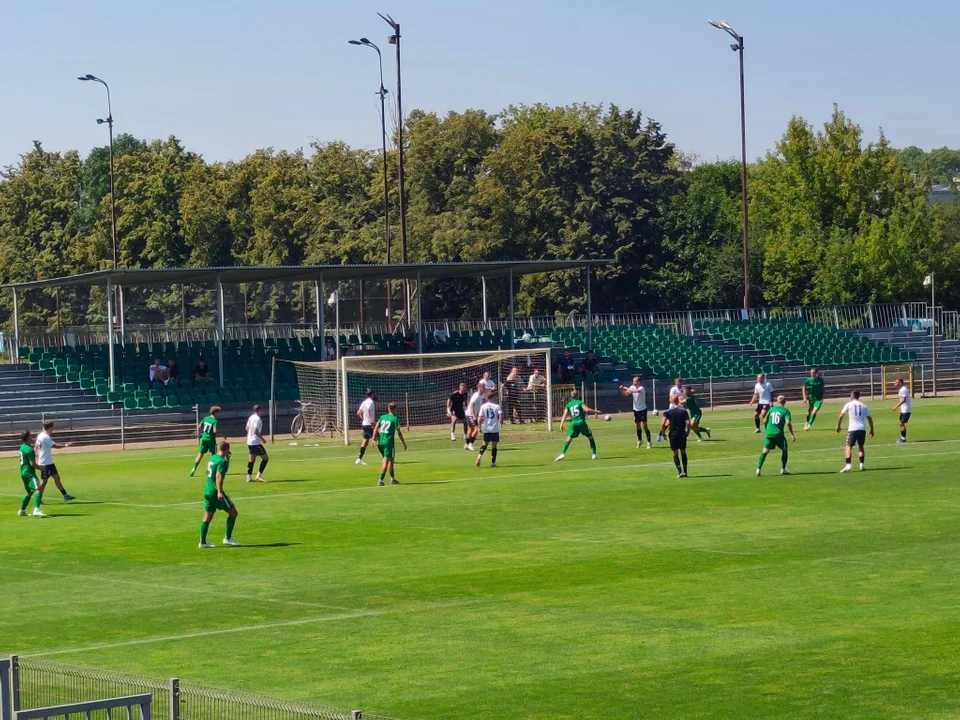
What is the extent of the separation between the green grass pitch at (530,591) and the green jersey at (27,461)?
919 mm

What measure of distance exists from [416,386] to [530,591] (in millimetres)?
35907

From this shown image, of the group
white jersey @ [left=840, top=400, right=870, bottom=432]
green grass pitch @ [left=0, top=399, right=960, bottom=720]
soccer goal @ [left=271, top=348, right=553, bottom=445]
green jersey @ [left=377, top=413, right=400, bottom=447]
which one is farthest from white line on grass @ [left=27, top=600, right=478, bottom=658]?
soccer goal @ [left=271, top=348, right=553, bottom=445]

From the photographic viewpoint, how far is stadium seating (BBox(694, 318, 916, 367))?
68625 mm

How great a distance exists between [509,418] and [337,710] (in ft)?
130

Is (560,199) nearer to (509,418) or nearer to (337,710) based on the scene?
(509,418)

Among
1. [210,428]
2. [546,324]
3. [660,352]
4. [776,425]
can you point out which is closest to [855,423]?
[776,425]

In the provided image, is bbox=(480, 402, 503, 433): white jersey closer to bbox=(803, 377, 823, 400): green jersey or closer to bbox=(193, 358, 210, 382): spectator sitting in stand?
bbox=(803, 377, 823, 400): green jersey

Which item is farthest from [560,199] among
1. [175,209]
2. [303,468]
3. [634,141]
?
[303,468]

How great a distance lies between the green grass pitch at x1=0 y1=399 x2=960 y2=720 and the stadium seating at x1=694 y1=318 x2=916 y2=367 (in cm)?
3489

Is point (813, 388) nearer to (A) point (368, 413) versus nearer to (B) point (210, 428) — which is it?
(A) point (368, 413)

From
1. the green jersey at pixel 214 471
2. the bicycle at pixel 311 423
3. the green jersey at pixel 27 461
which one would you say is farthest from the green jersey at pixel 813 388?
the green jersey at pixel 214 471

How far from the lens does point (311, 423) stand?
5119 centimetres

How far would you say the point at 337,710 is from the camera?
12.7m

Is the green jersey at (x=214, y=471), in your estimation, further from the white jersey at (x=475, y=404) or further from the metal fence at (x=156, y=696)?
the white jersey at (x=475, y=404)
